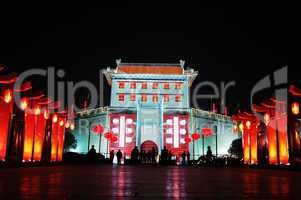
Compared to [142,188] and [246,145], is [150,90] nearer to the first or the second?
[246,145]

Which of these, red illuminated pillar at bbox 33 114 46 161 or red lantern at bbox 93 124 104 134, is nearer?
red illuminated pillar at bbox 33 114 46 161

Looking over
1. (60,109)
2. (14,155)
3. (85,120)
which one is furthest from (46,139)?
(85,120)

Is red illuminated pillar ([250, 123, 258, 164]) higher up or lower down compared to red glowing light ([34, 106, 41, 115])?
lower down

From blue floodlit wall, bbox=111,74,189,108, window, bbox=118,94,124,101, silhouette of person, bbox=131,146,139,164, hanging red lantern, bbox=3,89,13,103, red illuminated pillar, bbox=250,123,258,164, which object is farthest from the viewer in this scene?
window, bbox=118,94,124,101

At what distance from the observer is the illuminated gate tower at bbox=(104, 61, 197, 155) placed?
38.7 m

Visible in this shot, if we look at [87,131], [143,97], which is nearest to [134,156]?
[87,131]

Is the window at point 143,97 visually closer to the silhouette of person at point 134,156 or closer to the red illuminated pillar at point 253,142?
the silhouette of person at point 134,156

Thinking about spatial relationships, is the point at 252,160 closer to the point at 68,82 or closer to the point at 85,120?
the point at 68,82

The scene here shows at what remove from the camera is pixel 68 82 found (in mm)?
32875

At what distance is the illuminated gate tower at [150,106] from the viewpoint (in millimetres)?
38719

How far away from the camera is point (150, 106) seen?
39.9 meters

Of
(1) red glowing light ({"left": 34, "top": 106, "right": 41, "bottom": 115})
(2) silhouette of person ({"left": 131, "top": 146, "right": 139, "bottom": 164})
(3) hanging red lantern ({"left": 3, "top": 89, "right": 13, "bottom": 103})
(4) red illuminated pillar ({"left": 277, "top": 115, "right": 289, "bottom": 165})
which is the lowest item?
(2) silhouette of person ({"left": 131, "top": 146, "right": 139, "bottom": 164})

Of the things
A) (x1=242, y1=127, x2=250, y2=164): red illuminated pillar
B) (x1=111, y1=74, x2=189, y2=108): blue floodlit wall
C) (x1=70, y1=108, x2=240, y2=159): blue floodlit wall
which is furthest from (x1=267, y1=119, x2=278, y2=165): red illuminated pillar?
(x1=111, y1=74, x2=189, y2=108): blue floodlit wall

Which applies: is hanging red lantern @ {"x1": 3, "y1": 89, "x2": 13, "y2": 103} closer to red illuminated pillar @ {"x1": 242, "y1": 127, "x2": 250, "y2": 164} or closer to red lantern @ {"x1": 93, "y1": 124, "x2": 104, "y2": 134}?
red illuminated pillar @ {"x1": 242, "y1": 127, "x2": 250, "y2": 164}
